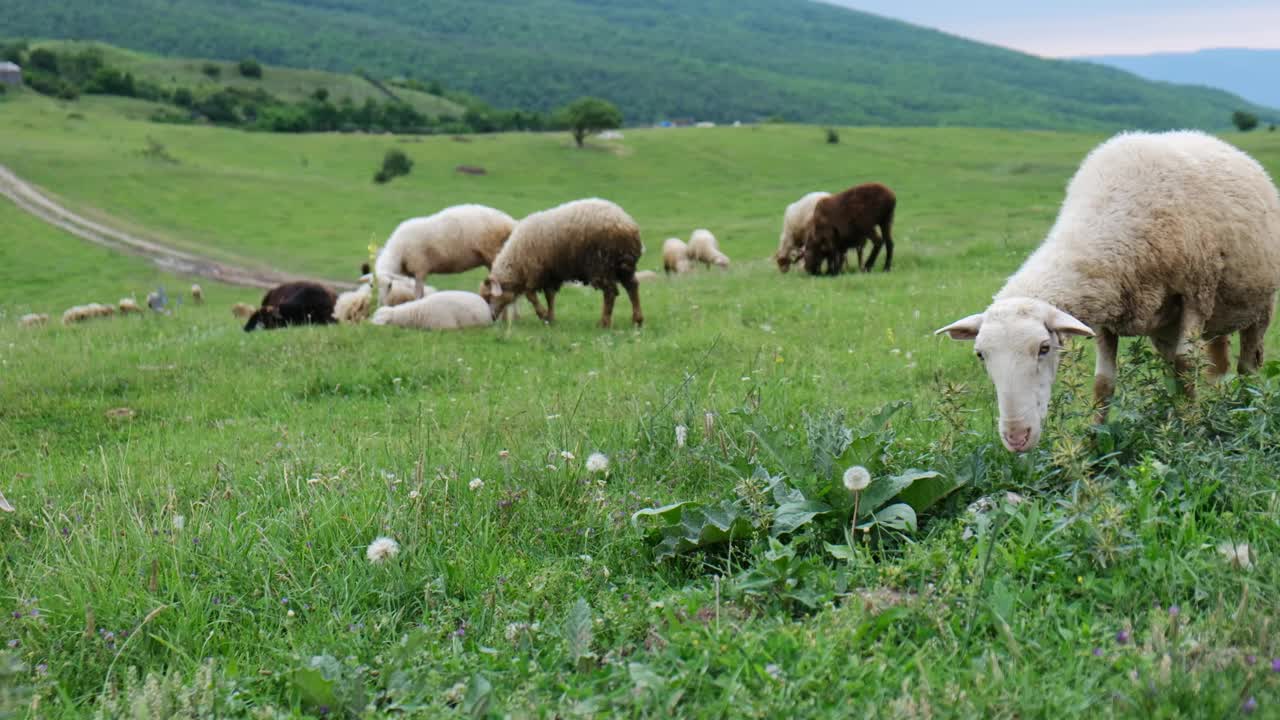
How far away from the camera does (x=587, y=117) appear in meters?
86.5

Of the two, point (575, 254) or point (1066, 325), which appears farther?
point (575, 254)

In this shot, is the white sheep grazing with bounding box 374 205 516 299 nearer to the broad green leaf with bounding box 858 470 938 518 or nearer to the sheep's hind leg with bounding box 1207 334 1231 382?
the sheep's hind leg with bounding box 1207 334 1231 382

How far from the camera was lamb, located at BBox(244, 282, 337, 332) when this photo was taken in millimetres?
14656

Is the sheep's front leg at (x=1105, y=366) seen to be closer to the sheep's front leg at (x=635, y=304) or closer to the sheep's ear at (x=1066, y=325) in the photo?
the sheep's ear at (x=1066, y=325)

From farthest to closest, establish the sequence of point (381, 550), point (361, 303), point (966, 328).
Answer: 1. point (361, 303)
2. point (966, 328)
3. point (381, 550)

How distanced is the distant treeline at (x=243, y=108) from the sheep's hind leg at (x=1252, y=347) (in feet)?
281

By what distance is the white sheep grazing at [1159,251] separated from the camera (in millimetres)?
5633

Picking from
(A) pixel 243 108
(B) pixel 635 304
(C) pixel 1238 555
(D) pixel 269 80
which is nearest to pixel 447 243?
(B) pixel 635 304

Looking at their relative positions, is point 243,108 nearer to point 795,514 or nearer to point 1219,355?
point 1219,355

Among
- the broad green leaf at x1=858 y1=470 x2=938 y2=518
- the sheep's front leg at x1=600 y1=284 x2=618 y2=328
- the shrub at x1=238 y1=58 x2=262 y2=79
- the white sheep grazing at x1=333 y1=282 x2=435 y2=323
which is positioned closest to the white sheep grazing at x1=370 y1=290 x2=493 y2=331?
the sheep's front leg at x1=600 y1=284 x2=618 y2=328

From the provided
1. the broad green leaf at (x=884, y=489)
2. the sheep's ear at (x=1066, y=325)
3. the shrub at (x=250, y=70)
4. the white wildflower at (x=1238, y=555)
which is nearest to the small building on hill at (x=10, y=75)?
the shrub at (x=250, y=70)

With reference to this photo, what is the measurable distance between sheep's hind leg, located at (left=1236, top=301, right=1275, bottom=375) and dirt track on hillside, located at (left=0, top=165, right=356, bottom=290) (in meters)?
26.4

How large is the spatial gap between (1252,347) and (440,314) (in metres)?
9.34

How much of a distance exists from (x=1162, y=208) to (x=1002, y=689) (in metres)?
4.22
